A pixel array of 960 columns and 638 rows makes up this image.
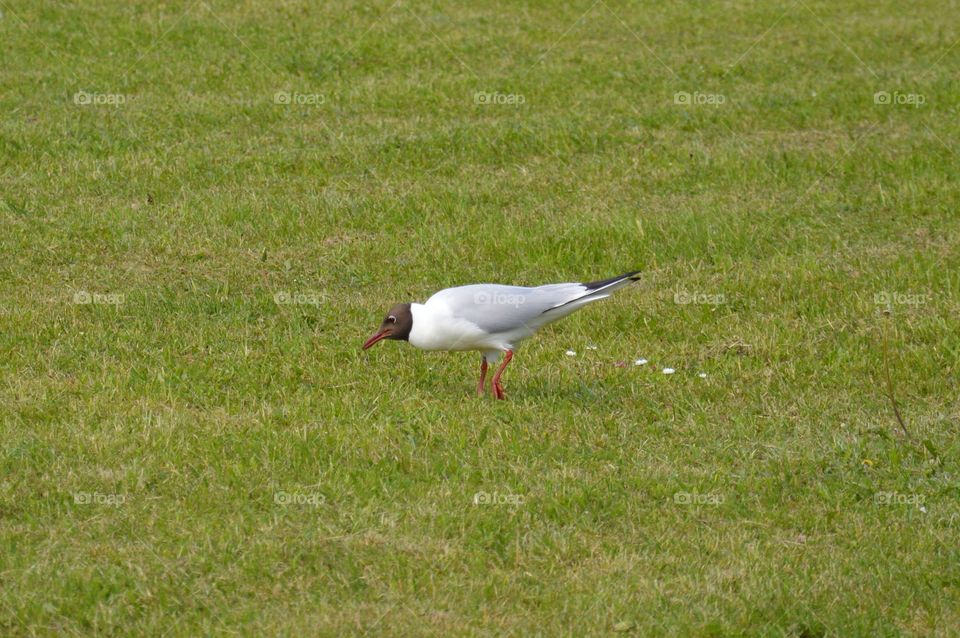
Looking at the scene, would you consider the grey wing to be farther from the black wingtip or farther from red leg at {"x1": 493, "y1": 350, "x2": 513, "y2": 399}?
red leg at {"x1": 493, "y1": 350, "x2": 513, "y2": 399}

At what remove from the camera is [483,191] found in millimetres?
12070

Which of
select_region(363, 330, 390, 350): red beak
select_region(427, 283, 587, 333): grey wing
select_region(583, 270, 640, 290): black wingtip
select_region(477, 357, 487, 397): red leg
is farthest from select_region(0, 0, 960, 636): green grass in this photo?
select_region(583, 270, 640, 290): black wingtip

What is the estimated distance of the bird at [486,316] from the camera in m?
7.79

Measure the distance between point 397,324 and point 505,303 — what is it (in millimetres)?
664

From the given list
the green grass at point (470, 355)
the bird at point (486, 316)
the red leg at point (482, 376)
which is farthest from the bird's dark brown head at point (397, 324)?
the red leg at point (482, 376)

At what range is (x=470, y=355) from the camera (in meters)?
9.12

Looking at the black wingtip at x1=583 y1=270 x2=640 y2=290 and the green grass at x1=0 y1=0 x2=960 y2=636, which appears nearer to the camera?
the green grass at x1=0 y1=0 x2=960 y2=636

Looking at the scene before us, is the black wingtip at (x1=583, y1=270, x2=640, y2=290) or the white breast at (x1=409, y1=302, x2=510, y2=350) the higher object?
the black wingtip at (x1=583, y1=270, x2=640, y2=290)

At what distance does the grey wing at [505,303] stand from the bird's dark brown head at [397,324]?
16cm

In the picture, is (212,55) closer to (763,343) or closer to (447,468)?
(763,343)

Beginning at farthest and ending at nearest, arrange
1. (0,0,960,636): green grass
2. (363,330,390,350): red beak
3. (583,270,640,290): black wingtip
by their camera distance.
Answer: (363,330,390,350): red beak < (583,270,640,290): black wingtip < (0,0,960,636): green grass

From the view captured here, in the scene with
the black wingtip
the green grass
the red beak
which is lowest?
the green grass

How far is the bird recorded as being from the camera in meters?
7.79

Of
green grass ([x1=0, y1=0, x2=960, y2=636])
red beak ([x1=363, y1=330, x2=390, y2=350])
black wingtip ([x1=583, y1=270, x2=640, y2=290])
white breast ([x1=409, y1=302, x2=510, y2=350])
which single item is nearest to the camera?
green grass ([x1=0, y1=0, x2=960, y2=636])
